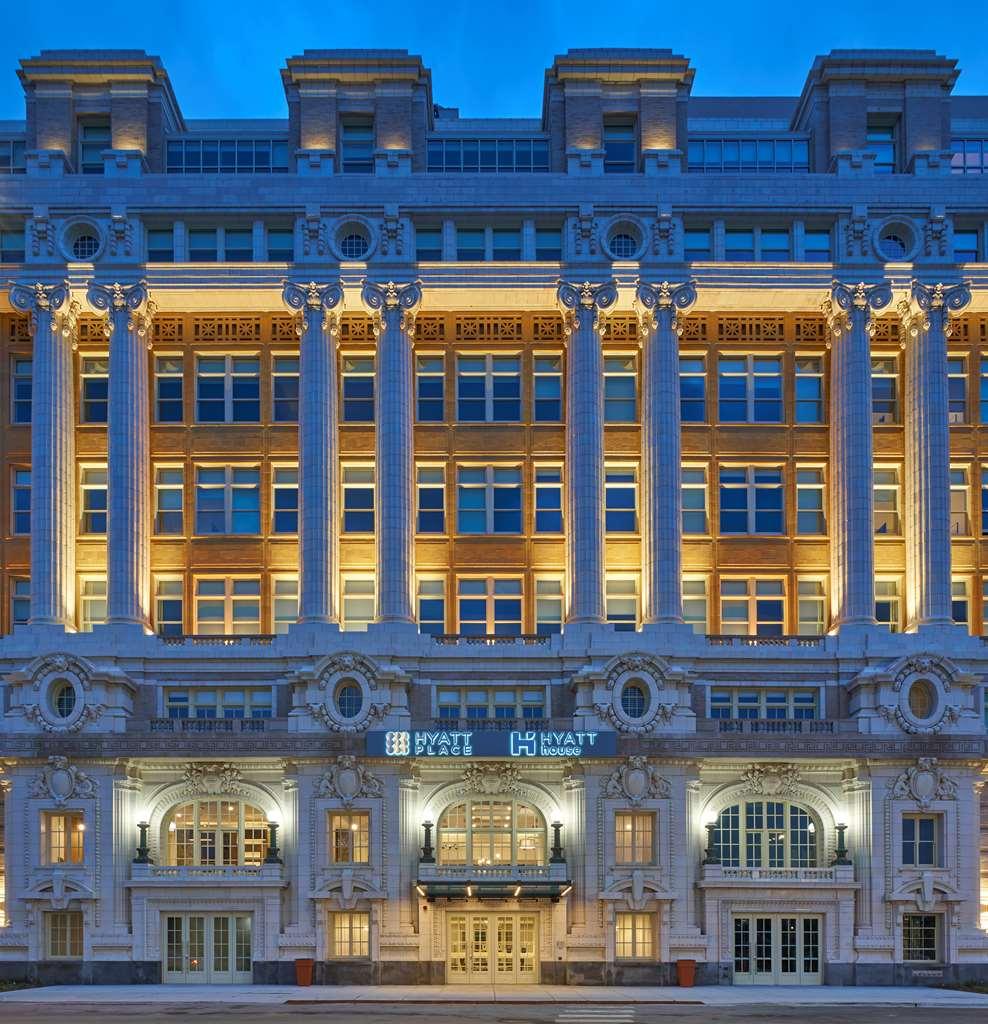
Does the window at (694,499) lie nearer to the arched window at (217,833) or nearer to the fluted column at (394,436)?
the fluted column at (394,436)

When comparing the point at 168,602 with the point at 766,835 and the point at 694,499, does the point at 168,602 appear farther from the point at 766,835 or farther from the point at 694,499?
the point at 766,835

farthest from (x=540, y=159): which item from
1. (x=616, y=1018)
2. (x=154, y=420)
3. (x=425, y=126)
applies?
(x=616, y=1018)

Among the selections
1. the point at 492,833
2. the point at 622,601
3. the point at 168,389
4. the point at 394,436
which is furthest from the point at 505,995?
Answer: the point at 168,389

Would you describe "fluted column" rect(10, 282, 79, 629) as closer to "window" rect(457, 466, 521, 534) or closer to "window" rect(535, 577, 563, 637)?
"window" rect(457, 466, 521, 534)

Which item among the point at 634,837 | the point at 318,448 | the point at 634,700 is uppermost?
the point at 318,448

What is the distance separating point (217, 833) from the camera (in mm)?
61938

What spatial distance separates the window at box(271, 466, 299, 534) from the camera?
68.1 metres

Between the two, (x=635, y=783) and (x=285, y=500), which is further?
(x=285, y=500)

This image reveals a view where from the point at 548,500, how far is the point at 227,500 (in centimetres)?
1401

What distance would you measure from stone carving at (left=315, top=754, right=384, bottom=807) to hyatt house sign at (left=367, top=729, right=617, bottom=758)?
3.43ft

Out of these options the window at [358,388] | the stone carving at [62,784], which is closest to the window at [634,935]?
the stone carving at [62,784]

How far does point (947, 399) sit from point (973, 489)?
467cm

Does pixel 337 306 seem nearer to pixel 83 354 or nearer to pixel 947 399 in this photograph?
pixel 83 354

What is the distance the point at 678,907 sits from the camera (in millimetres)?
60688
